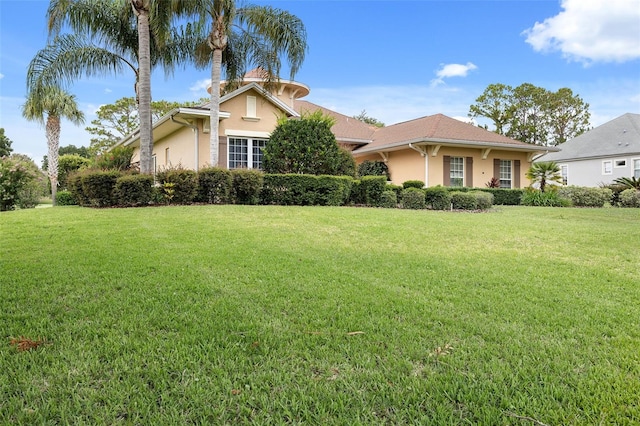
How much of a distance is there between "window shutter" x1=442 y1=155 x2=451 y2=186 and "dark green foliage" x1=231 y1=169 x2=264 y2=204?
10402 mm

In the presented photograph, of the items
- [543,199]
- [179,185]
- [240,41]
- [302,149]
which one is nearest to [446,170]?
[543,199]

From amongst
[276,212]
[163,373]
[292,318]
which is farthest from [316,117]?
[163,373]

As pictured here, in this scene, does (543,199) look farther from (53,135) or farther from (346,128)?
(53,135)

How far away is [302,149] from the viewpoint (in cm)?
1306

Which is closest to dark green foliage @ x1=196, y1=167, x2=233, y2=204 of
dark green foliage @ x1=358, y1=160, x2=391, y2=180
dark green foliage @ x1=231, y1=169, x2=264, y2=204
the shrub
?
dark green foliage @ x1=231, y1=169, x2=264, y2=204

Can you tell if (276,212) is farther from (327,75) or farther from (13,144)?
(13,144)

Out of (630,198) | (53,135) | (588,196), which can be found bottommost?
(630,198)

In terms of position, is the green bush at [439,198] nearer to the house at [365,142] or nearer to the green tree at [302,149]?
the green tree at [302,149]

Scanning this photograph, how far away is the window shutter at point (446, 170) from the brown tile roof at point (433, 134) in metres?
1.04

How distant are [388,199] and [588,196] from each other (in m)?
9.61

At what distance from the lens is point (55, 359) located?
234 centimetres

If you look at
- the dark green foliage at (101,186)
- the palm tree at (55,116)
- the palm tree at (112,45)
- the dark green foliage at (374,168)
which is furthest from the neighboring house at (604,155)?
the palm tree at (55,116)

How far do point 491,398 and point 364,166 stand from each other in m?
18.9

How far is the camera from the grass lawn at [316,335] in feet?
6.23
